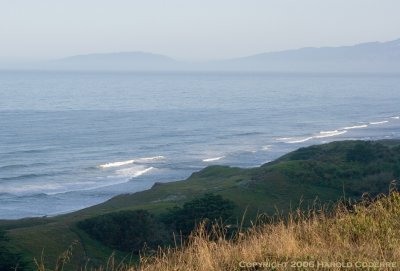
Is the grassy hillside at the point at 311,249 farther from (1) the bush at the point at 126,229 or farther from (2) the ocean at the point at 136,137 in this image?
(2) the ocean at the point at 136,137

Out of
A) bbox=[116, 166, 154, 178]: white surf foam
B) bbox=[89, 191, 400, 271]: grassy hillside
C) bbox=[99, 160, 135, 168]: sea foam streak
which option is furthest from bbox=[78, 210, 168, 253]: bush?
bbox=[99, 160, 135, 168]: sea foam streak

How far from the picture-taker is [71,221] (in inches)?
1547

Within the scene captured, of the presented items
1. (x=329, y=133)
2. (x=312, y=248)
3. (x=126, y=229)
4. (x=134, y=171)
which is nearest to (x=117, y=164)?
(x=134, y=171)

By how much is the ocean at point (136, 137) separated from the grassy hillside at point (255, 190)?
29.2 feet

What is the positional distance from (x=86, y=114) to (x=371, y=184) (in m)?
86.6

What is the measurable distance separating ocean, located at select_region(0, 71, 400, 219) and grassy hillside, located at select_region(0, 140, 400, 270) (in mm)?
8914

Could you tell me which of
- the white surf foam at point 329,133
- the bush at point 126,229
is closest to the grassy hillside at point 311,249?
the bush at point 126,229

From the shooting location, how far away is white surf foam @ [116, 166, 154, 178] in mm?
71938

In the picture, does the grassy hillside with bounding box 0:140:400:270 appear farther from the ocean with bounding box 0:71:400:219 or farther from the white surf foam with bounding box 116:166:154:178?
the white surf foam with bounding box 116:166:154:178

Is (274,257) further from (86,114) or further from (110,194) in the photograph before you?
(86,114)

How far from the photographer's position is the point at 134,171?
7369 centimetres

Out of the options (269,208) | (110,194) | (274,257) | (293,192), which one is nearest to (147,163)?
(110,194)

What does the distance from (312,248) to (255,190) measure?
39193 millimetres

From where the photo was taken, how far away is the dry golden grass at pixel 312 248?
781 centimetres
